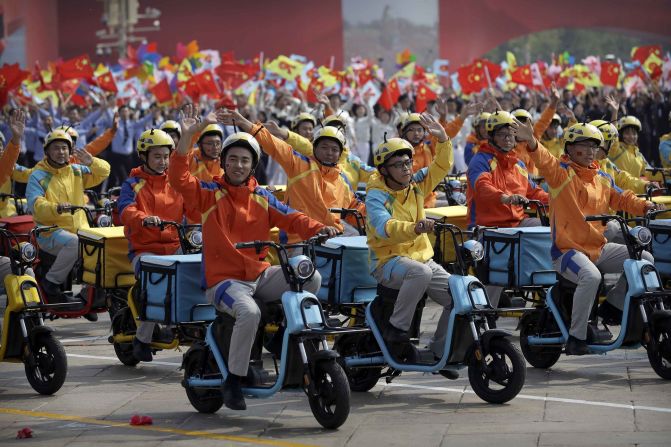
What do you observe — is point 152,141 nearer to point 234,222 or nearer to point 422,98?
point 234,222

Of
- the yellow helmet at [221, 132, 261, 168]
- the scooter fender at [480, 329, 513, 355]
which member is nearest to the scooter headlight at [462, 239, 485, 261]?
the scooter fender at [480, 329, 513, 355]

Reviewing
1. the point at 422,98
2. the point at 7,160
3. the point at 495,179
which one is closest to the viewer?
the point at 495,179

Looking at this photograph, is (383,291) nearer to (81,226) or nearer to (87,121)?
(81,226)

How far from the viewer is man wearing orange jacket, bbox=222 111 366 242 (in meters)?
13.8

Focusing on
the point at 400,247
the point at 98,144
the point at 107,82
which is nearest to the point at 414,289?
the point at 400,247

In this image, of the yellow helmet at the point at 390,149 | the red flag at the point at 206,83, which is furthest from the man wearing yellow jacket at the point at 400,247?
the red flag at the point at 206,83

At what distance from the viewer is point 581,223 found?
37.6 feet

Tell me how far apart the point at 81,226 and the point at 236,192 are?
4.89 meters

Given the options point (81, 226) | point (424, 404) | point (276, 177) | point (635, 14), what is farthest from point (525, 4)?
point (424, 404)

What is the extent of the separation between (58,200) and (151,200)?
211cm

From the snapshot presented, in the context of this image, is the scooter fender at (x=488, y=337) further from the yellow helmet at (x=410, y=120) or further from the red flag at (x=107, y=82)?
the red flag at (x=107, y=82)

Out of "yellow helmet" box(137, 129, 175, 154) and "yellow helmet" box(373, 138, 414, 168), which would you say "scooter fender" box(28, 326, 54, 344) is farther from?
"yellow helmet" box(373, 138, 414, 168)

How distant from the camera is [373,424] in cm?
963

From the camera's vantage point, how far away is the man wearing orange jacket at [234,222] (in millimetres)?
9922
